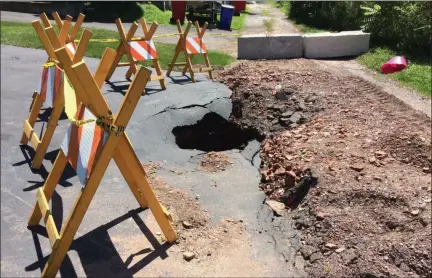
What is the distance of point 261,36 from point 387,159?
782cm

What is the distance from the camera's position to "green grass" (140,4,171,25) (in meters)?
19.8

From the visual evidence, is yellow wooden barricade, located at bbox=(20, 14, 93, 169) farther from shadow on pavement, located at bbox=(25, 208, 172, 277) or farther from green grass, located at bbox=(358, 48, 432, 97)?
green grass, located at bbox=(358, 48, 432, 97)

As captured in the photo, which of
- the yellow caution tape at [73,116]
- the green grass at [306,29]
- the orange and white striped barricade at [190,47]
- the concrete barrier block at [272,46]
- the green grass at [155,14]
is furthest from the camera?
the green grass at [155,14]

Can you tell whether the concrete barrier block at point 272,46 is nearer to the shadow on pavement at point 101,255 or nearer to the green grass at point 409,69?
the green grass at point 409,69

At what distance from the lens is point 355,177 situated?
213 inches

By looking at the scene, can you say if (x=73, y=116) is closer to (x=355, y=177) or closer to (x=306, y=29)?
(x=355, y=177)

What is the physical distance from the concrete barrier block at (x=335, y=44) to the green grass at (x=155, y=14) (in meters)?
9.14

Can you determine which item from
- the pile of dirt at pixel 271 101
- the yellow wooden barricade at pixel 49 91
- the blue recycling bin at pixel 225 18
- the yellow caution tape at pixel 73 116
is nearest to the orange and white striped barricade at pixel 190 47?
the pile of dirt at pixel 271 101

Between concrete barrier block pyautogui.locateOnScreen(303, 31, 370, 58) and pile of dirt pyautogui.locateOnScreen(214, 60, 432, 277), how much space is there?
2.86 m

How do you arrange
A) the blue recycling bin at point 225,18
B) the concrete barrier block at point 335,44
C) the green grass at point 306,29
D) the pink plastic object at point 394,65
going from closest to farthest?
the pink plastic object at point 394,65 < the concrete barrier block at point 335,44 < the green grass at point 306,29 < the blue recycling bin at point 225,18

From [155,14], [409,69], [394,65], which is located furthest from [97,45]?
[409,69]

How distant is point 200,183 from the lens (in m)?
5.77

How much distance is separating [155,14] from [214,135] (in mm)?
14220

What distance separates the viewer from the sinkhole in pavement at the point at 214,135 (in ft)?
26.1
